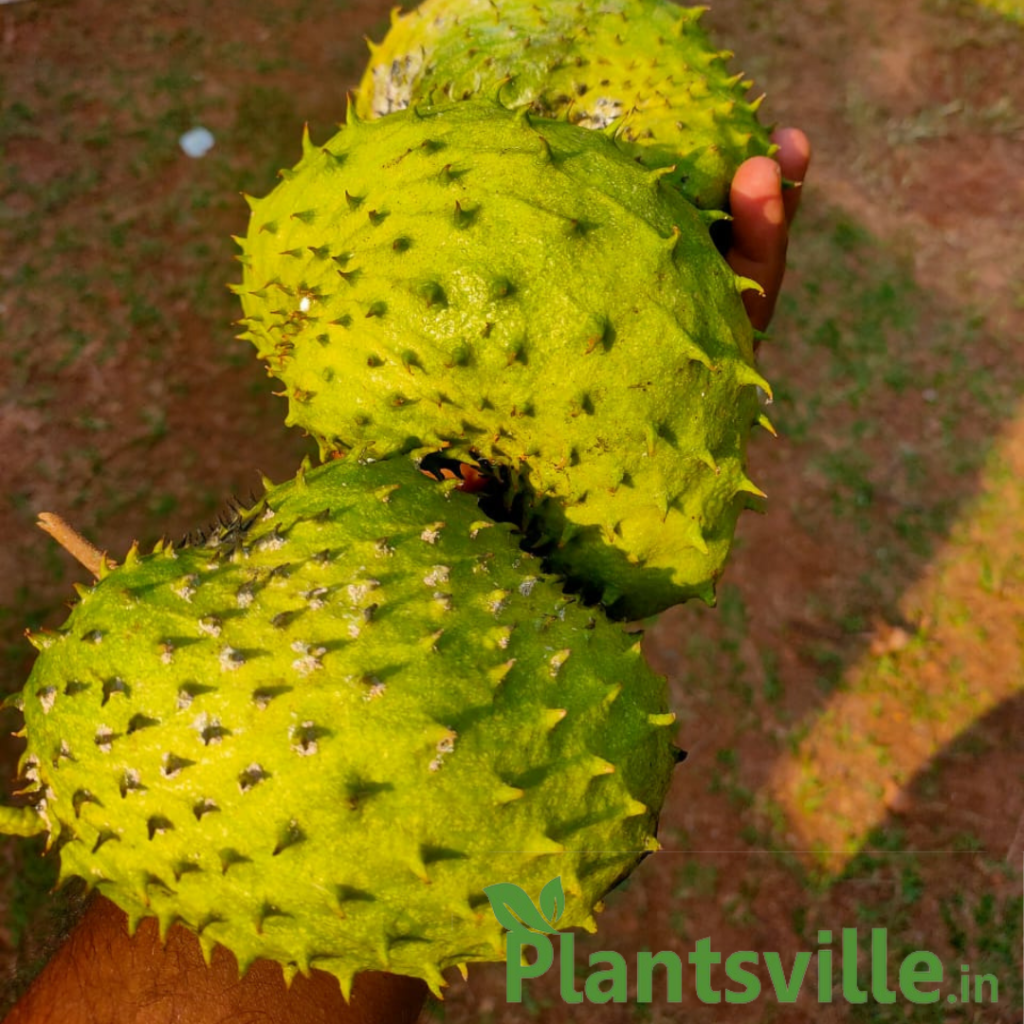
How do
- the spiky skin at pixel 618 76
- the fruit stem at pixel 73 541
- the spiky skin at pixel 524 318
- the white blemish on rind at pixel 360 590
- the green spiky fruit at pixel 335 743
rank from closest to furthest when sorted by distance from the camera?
the green spiky fruit at pixel 335 743, the white blemish on rind at pixel 360 590, the spiky skin at pixel 524 318, the fruit stem at pixel 73 541, the spiky skin at pixel 618 76

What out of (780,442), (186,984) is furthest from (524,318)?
(780,442)

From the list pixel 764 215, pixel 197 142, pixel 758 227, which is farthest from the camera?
pixel 197 142

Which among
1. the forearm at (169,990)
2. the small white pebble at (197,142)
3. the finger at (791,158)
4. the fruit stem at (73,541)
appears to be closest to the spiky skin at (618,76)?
the finger at (791,158)

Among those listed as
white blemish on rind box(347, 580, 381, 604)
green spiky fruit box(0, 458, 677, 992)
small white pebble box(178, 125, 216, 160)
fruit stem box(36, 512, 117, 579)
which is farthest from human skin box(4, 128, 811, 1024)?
small white pebble box(178, 125, 216, 160)

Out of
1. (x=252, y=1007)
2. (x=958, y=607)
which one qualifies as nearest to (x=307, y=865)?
(x=252, y=1007)

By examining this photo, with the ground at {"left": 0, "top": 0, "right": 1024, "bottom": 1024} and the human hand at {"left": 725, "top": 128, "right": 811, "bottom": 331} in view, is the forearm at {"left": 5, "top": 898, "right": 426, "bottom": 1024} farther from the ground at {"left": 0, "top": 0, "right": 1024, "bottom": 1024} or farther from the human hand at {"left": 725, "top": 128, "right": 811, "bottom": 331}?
the human hand at {"left": 725, "top": 128, "right": 811, "bottom": 331}

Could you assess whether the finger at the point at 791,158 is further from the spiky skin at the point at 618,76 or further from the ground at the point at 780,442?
the ground at the point at 780,442

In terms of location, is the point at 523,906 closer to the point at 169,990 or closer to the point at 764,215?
the point at 169,990
